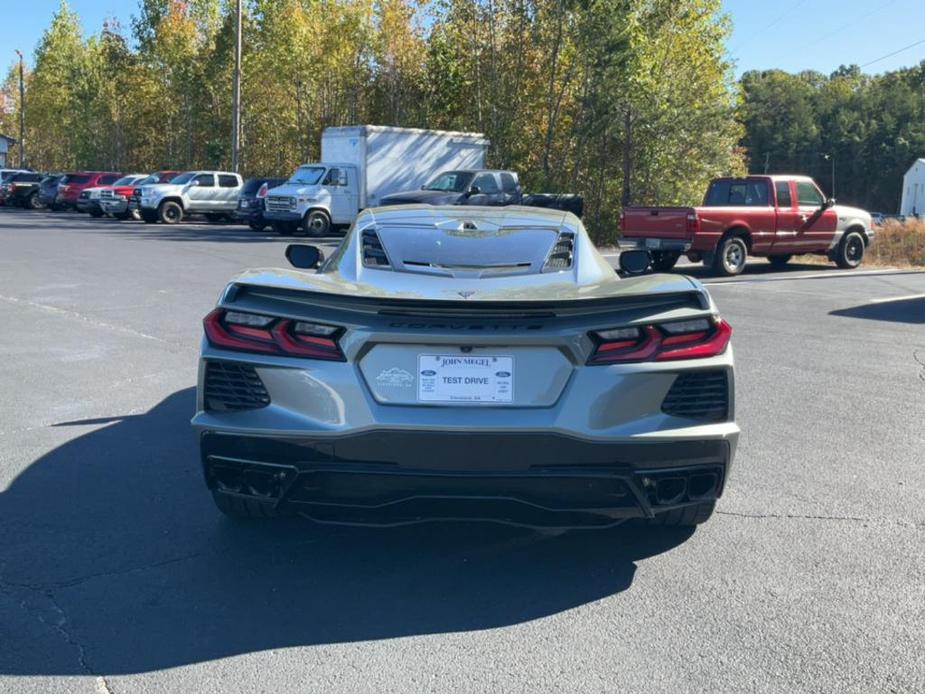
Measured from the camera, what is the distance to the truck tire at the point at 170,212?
32403 millimetres

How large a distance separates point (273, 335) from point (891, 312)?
37.2 feet

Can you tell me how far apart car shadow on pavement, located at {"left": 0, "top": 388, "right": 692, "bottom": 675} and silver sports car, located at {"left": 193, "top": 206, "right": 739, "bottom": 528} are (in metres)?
0.30

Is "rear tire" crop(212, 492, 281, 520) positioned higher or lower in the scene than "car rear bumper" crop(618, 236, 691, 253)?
lower

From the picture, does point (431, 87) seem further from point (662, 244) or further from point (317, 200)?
point (662, 244)

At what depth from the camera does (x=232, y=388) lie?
3646 millimetres

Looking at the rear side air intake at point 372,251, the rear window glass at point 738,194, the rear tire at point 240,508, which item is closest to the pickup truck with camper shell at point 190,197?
the rear window glass at point 738,194

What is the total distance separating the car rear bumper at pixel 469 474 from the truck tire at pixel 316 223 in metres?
23.7

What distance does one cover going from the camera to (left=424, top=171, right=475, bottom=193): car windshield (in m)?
24.0

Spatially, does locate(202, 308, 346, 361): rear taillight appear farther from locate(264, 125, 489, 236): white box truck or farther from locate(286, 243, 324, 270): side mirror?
locate(264, 125, 489, 236): white box truck

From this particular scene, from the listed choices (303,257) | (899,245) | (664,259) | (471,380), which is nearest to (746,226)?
(664,259)

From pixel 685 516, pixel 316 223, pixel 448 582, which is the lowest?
pixel 448 582

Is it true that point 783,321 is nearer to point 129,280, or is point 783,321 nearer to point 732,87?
point 129,280

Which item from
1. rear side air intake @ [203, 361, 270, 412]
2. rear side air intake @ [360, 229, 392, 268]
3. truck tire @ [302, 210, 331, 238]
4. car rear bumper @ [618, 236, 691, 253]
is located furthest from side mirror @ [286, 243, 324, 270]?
truck tire @ [302, 210, 331, 238]

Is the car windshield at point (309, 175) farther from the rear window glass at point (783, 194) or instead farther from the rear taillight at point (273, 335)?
the rear taillight at point (273, 335)
